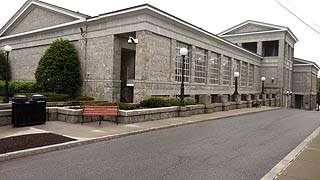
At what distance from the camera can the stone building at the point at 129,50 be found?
20250mm

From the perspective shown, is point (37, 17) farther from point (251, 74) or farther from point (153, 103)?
point (251, 74)

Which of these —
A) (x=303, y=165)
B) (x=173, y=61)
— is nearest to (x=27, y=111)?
(x=303, y=165)

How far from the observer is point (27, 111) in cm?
1132

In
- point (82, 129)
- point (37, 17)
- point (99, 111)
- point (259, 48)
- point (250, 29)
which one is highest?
point (250, 29)

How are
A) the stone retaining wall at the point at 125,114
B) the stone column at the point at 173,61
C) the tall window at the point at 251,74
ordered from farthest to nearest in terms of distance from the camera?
1. the tall window at the point at 251,74
2. the stone column at the point at 173,61
3. the stone retaining wall at the point at 125,114

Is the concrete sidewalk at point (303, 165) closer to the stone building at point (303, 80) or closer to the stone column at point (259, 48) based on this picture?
the stone column at point (259, 48)

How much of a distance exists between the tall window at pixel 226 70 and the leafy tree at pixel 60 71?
688 inches

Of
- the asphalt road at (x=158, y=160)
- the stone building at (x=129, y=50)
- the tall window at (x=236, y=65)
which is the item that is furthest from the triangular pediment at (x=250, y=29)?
the asphalt road at (x=158, y=160)

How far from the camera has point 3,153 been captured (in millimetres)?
6961

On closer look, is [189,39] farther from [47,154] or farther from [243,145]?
[47,154]

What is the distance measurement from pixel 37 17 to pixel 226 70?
22.4 metres

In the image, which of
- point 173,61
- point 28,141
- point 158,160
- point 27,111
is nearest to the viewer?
point 158,160

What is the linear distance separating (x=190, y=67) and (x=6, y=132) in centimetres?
1833

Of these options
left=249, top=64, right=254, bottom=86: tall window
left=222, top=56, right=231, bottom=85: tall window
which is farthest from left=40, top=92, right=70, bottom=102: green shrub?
left=249, top=64, right=254, bottom=86: tall window
